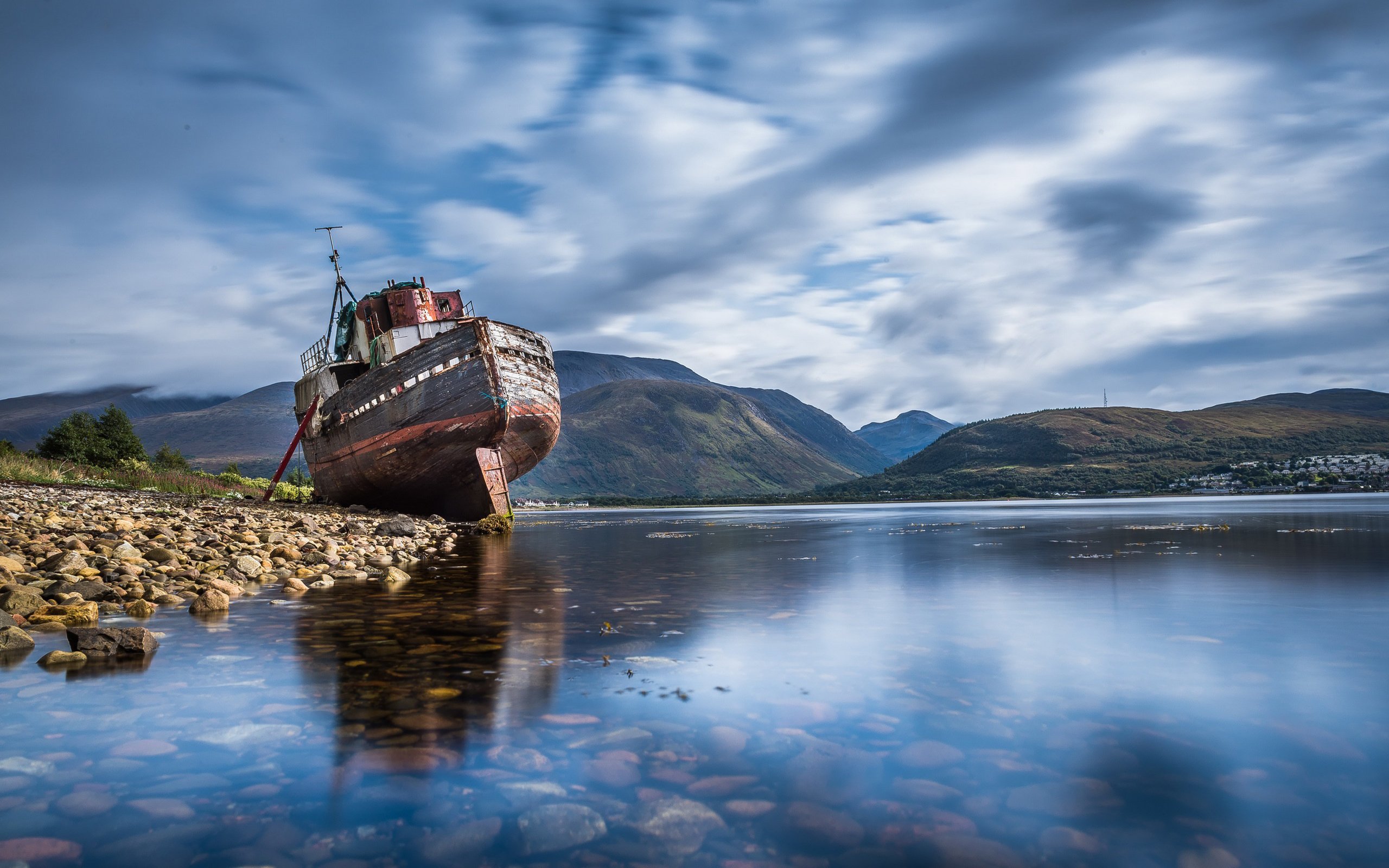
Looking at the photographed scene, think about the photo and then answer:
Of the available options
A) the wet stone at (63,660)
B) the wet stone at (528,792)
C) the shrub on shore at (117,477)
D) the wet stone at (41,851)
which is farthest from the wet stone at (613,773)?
the shrub on shore at (117,477)

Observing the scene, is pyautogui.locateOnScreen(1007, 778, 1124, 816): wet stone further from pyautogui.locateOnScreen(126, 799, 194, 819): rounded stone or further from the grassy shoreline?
the grassy shoreline

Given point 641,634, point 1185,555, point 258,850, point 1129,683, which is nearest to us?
point 258,850

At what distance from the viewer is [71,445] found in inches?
1537

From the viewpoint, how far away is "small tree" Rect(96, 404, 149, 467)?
1572 inches

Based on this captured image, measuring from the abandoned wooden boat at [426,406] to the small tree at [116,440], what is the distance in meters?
13.9

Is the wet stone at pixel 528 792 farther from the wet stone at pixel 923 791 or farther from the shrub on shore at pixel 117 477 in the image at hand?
the shrub on shore at pixel 117 477

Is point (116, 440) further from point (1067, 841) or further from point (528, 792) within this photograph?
point (1067, 841)

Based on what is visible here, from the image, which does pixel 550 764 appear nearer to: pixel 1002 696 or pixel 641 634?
pixel 1002 696

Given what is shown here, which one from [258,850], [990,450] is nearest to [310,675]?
[258,850]

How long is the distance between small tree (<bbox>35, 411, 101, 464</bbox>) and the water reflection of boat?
37.8 metres

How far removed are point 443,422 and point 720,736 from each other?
23.1 metres

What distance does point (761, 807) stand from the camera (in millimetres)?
3562

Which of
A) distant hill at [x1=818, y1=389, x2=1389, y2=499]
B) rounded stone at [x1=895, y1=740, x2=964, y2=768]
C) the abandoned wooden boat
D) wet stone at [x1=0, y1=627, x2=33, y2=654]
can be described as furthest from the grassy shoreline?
distant hill at [x1=818, y1=389, x2=1389, y2=499]

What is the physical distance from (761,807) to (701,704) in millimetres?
1815
